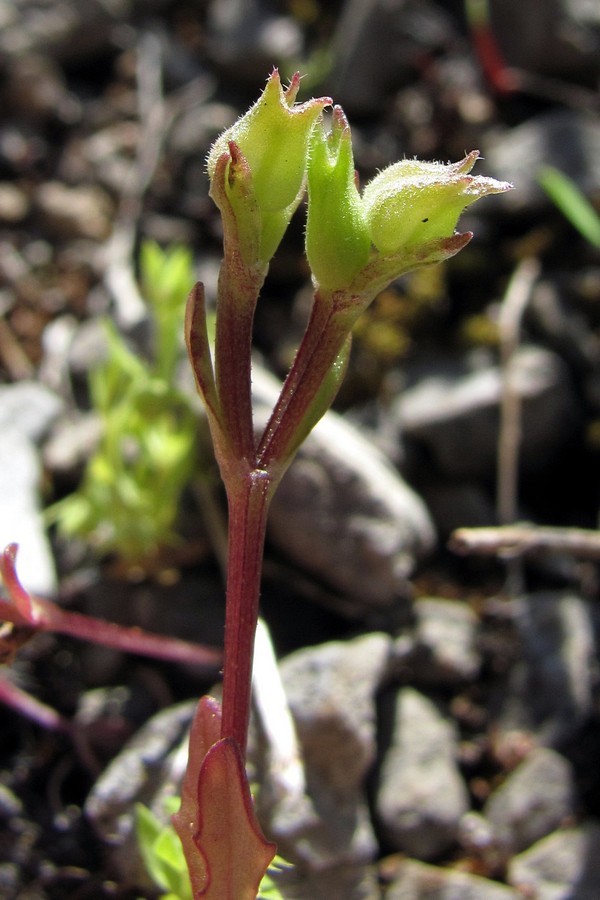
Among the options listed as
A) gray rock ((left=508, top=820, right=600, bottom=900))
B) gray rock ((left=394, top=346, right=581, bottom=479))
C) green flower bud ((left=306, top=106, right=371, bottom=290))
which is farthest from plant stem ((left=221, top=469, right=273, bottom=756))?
gray rock ((left=394, top=346, right=581, bottom=479))

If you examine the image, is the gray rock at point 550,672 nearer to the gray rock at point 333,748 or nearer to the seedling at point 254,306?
the gray rock at point 333,748

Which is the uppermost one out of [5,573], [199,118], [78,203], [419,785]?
[199,118]

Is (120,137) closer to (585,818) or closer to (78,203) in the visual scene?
(78,203)

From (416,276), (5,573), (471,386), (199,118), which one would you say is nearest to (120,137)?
(199,118)

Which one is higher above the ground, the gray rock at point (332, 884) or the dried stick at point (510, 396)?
the dried stick at point (510, 396)

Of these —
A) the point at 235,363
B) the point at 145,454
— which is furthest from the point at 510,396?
the point at 235,363

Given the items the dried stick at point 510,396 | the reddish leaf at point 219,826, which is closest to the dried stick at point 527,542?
the dried stick at point 510,396
